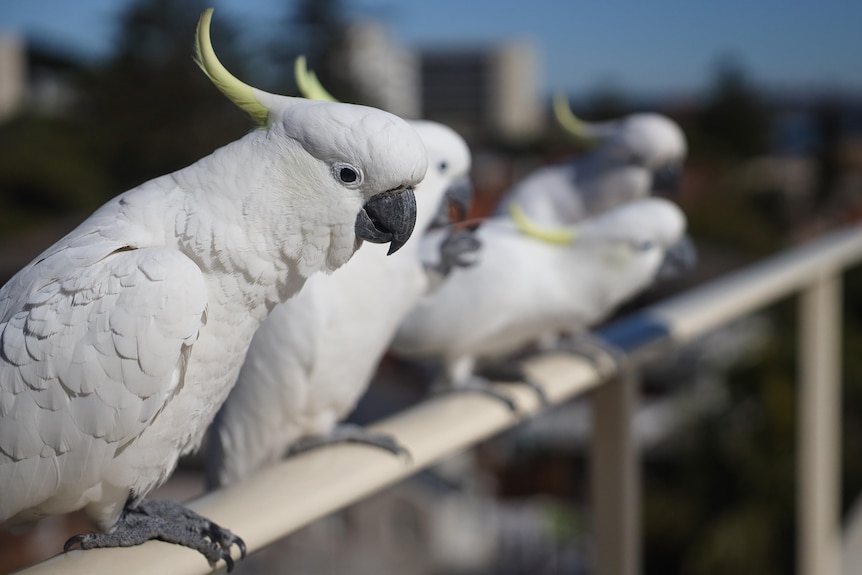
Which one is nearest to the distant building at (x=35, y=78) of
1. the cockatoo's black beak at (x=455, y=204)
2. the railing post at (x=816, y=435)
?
the railing post at (x=816, y=435)

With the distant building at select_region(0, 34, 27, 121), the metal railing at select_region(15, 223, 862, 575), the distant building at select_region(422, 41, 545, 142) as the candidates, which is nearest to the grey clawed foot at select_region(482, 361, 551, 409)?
the metal railing at select_region(15, 223, 862, 575)

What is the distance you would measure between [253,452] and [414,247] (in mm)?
300

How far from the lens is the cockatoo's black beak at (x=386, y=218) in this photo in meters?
0.71

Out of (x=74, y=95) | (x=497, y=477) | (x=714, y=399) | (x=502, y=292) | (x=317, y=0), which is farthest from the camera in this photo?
(x=317, y=0)

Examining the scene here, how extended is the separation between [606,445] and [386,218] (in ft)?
2.27

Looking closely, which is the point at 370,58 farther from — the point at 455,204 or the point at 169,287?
the point at 169,287

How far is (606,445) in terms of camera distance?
1.28 m

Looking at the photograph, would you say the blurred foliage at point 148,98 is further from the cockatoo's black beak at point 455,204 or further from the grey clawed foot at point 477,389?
the cockatoo's black beak at point 455,204

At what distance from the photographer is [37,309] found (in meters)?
0.66

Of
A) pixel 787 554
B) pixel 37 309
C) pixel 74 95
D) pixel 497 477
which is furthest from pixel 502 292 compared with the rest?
pixel 74 95

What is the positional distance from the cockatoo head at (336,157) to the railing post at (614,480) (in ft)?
2.18

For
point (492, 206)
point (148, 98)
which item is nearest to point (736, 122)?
point (148, 98)

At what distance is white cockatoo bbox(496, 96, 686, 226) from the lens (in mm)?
1547

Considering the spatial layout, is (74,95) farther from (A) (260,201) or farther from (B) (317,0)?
(A) (260,201)
